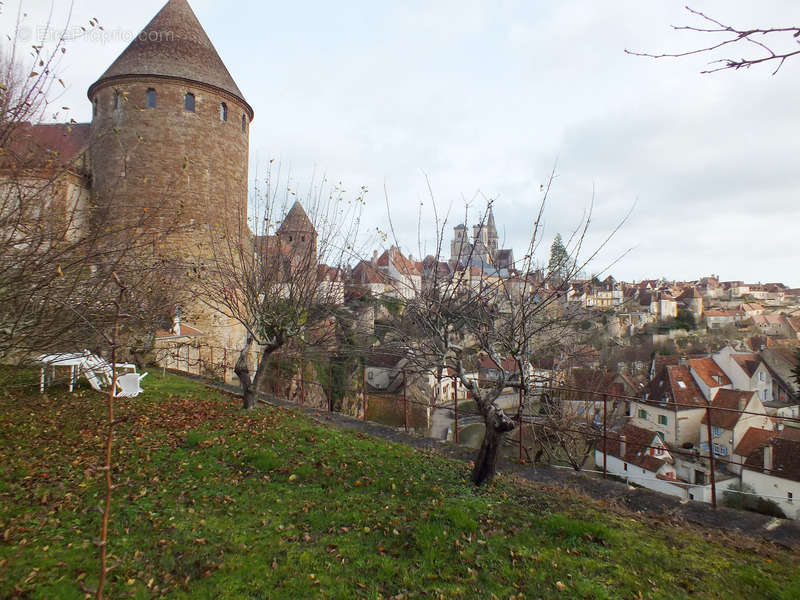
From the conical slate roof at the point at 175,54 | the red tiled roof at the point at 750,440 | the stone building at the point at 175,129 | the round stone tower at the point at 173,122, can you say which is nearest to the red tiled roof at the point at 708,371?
the red tiled roof at the point at 750,440

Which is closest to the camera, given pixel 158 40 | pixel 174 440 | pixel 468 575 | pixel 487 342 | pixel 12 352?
pixel 468 575

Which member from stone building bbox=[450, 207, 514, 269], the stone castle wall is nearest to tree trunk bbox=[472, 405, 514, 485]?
stone building bbox=[450, 207, 514, 269]

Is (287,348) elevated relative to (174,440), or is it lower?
elevated

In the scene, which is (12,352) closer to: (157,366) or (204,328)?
(157,366)

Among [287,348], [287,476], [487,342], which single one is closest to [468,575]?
[487,342]

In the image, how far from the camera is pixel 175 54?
59.0 ft

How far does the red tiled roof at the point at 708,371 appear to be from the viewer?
29170mm

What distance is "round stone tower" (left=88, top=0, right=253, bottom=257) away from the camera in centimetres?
1730

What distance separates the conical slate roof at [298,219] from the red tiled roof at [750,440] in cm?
1962

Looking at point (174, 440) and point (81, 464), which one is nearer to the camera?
point (81, 464)

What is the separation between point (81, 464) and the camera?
5512 millimetres

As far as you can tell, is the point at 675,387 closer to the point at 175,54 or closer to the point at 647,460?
the point at 647,460

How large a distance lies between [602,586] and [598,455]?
22263 mm

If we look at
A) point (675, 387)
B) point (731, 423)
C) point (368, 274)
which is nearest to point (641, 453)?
point (731, 423)
